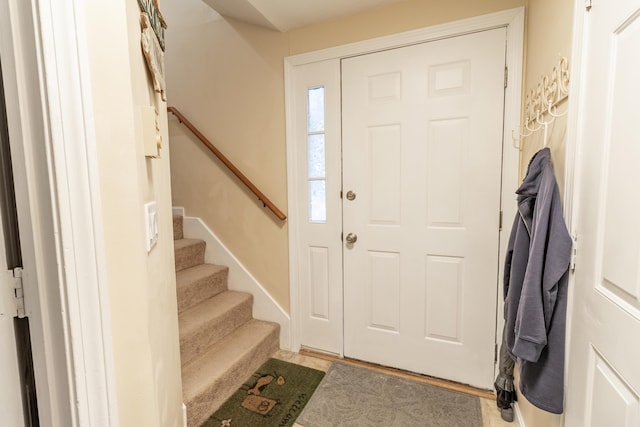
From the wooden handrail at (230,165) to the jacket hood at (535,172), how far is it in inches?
58.0

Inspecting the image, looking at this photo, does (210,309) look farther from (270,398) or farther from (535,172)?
(535,172)

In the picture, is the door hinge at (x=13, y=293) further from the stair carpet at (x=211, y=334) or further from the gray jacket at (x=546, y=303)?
the gray jacket at (x=546, y=303)

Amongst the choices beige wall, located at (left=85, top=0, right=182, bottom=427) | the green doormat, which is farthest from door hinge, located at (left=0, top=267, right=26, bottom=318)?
the green doormat

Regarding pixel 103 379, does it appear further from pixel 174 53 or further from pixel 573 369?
pixel 174 53

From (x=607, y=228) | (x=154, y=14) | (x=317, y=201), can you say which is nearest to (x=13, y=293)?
(x=154, y=14)

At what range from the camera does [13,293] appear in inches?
22.7

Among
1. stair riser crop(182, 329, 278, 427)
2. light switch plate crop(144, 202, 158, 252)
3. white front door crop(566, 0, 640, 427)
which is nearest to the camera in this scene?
white front door crop(566, 0, 640, 427)

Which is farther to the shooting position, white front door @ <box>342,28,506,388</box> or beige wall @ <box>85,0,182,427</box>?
white front door @ <box>342,28,506,388</box>

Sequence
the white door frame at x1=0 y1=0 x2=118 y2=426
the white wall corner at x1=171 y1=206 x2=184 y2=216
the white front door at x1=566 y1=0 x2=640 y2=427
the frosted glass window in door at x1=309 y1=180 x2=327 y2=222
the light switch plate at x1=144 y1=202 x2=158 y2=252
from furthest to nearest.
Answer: the white wall corner at x1=171 y1=206 x2=184 y2=216 → the frosted glass window in door at x1=309 y1=180 x2=327 y2=222 → the light switch plate at x1=144 y1=202 x2=158 y2=252 → the white front door at x1=566 y1=0 x2=640 y2=427 → the white door frame at x1=0 y1=0 x2=118 y2=426

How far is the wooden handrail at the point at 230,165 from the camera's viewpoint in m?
2.15

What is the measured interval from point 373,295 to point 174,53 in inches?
99.6

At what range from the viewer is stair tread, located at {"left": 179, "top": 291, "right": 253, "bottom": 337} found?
1.80 m

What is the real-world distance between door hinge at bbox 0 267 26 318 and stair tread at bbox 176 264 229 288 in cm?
143

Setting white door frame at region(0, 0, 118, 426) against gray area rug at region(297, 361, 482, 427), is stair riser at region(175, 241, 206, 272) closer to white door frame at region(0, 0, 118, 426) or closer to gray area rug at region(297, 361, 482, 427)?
gray area rug at region(297, 361, 482, 427)
